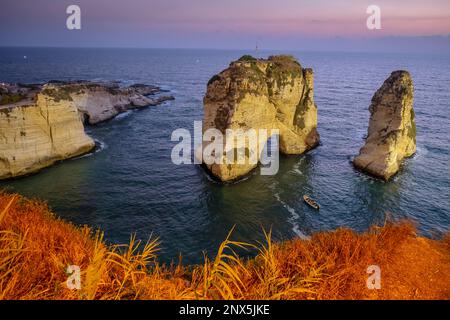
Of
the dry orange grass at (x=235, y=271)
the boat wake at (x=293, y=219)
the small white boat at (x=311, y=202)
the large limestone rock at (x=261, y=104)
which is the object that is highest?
the large limestone rock at (x=261, y=104)

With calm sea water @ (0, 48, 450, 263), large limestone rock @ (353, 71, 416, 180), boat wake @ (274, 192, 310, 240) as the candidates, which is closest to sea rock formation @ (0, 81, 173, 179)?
calm sea water @ (0, 48, 450, 263)

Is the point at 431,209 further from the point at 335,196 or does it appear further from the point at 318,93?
the point at 318,93

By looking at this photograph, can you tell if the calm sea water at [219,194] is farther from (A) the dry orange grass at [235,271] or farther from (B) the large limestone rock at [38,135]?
(A) the dry orange grass at [235,271]

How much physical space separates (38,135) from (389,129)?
47.0 m

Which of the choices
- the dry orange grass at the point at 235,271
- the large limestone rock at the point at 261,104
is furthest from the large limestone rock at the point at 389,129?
the dry orange grass at the point at 235,271

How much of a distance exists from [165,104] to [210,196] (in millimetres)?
57596

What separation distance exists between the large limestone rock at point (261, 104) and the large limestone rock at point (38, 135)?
1972 cm

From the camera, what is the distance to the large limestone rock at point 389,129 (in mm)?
41969

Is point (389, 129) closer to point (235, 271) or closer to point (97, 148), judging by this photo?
point (235, 271)

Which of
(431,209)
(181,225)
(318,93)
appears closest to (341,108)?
(318,93)

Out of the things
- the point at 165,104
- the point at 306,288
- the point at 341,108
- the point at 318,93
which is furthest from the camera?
the point at 318,93

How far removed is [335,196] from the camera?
36844mm

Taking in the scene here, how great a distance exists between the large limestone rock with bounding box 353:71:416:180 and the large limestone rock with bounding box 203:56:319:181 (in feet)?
32.1
